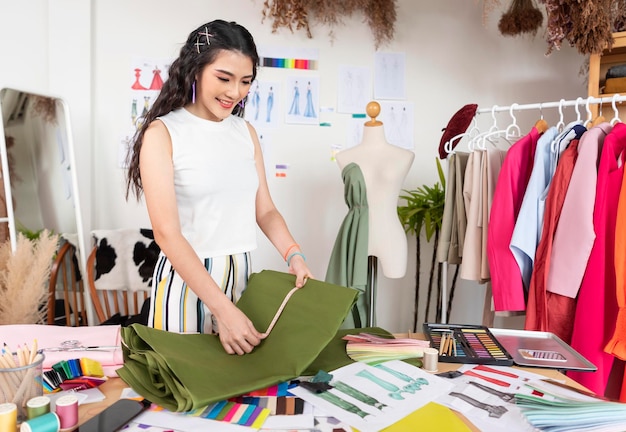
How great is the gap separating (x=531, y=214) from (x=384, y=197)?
688mm

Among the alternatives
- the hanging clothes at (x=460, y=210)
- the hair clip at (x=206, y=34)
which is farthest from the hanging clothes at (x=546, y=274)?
the hair clip at (x=206, y=34)

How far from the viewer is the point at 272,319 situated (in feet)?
4.06

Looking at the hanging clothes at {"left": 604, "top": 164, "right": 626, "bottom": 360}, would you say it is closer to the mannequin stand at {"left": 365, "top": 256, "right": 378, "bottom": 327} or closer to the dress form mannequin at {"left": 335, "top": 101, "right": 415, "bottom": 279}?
the dress form mannequin at {"left": 335, "top": 101, "right": 415, "bottom": 279}

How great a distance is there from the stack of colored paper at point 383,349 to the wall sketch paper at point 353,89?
226 cm

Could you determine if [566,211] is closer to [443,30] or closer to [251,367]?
[251,367]

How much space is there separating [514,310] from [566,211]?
47 cm

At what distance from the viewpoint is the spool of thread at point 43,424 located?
32.6 inches

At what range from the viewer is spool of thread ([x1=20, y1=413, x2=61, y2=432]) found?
0.83 metres

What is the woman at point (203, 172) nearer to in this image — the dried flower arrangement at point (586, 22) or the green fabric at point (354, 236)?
the green fabric at point (354, 236)

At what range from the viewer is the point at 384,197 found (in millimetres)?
2525

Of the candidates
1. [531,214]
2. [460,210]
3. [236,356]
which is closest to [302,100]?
[460,210]

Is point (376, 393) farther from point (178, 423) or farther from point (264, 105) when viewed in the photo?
point (264, 105)

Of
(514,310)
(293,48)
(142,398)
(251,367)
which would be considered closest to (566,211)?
(514,310)

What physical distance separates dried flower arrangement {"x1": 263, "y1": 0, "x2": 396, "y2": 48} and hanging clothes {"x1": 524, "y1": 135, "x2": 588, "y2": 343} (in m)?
1.55
